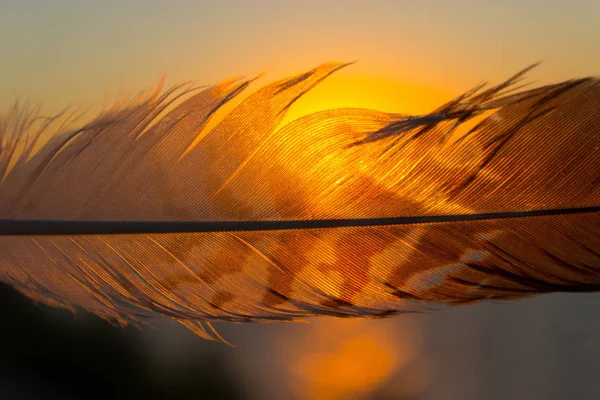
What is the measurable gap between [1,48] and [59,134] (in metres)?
0.36

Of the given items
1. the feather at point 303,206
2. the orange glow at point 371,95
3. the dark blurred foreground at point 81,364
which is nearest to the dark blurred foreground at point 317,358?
the dark blurred foreground at point 81,364

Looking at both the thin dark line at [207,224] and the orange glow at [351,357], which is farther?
the orange glow at [351,357]

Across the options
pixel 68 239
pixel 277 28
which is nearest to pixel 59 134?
pixel 68 239

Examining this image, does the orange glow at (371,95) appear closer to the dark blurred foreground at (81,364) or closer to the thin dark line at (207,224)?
the thin dark line at (207,224)

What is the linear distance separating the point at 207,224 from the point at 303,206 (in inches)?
5.8

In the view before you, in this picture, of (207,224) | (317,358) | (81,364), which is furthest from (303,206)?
(81,364)

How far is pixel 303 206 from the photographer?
714 millimetres

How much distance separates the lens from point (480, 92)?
67 cm

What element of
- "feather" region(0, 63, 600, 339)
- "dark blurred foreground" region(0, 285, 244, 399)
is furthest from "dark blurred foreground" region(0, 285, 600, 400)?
"feather" region(0, 63, 600, 339)

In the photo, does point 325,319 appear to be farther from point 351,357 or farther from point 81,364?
point 81,364

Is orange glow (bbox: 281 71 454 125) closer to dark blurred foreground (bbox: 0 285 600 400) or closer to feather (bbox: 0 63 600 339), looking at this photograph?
feather (bbox: 0 63 600 339)

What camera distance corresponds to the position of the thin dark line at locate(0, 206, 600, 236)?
66 centimetres

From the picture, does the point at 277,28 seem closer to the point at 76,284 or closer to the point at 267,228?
the point at 267,228

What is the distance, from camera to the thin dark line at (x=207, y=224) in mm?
660
